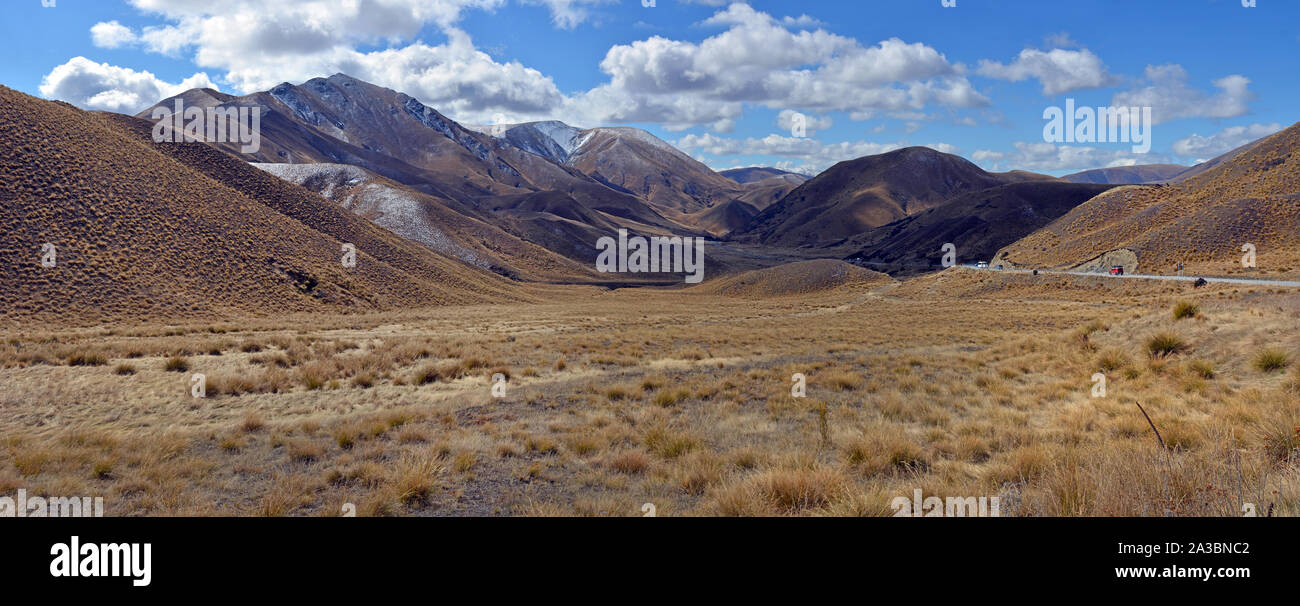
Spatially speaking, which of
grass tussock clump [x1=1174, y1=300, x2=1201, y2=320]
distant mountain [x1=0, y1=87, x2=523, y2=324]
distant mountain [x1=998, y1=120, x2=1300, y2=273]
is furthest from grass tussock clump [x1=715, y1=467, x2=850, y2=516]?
distant mountain [x1=998, y1=120, x2=1300, y2=273]

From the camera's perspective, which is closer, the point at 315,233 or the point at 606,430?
the point at 606,430

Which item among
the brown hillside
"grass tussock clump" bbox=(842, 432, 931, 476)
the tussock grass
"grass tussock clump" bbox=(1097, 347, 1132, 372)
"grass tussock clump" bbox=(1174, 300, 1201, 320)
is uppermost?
the brown hillside

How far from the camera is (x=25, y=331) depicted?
23219 mm

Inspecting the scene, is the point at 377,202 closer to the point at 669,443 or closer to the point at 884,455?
the point at 669,443

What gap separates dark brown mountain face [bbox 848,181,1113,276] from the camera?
98562 millimetres

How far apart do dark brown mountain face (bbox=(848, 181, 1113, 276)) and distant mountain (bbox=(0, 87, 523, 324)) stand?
77.7m

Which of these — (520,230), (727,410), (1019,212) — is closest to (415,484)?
(727,410)

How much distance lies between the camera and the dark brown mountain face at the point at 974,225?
9856 cm

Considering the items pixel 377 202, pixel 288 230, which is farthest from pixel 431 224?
pixel 288 230

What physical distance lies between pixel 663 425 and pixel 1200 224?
68861 mm

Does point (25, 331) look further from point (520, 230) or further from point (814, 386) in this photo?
point (520, 230)

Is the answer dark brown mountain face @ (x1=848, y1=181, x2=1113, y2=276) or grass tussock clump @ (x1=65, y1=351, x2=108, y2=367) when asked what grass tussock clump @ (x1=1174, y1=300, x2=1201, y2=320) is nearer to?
grass tussock clump @ (x1=65, y1=351, x2=108, y2=367)
